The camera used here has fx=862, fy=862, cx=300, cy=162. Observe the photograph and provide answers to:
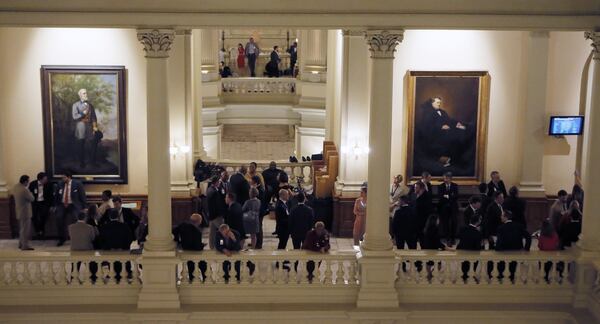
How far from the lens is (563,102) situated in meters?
15.3

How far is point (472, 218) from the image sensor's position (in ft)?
38.3

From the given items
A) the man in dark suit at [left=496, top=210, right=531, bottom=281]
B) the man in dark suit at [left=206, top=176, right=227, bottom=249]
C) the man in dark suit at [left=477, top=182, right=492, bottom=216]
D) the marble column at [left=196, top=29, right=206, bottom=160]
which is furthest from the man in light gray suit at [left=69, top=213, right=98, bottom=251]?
the man in dark suit at [left=477, top=182, right=492, bottom=216]

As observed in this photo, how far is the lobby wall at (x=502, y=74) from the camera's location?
1508 centimetres

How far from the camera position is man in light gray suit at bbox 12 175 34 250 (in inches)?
541

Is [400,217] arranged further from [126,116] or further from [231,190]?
[126,116]

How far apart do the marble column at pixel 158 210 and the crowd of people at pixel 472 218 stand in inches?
134

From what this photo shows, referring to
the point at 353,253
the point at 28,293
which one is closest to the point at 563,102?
the point at 353,253

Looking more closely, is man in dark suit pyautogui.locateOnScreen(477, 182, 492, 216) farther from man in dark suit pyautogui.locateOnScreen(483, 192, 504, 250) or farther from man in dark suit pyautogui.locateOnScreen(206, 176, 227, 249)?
man in dark suit pyautogui.locateOnScreen(206, 176, 227, 249)

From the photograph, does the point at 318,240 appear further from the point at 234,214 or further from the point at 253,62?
the point at 253,62

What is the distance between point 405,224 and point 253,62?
46.9 feet

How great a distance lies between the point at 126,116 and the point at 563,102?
7.73 metres

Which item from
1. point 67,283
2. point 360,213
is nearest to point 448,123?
point 360,213

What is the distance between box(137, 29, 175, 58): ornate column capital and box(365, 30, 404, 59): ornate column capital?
98.0 inches

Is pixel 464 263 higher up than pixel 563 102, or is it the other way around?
pixel 563 102
